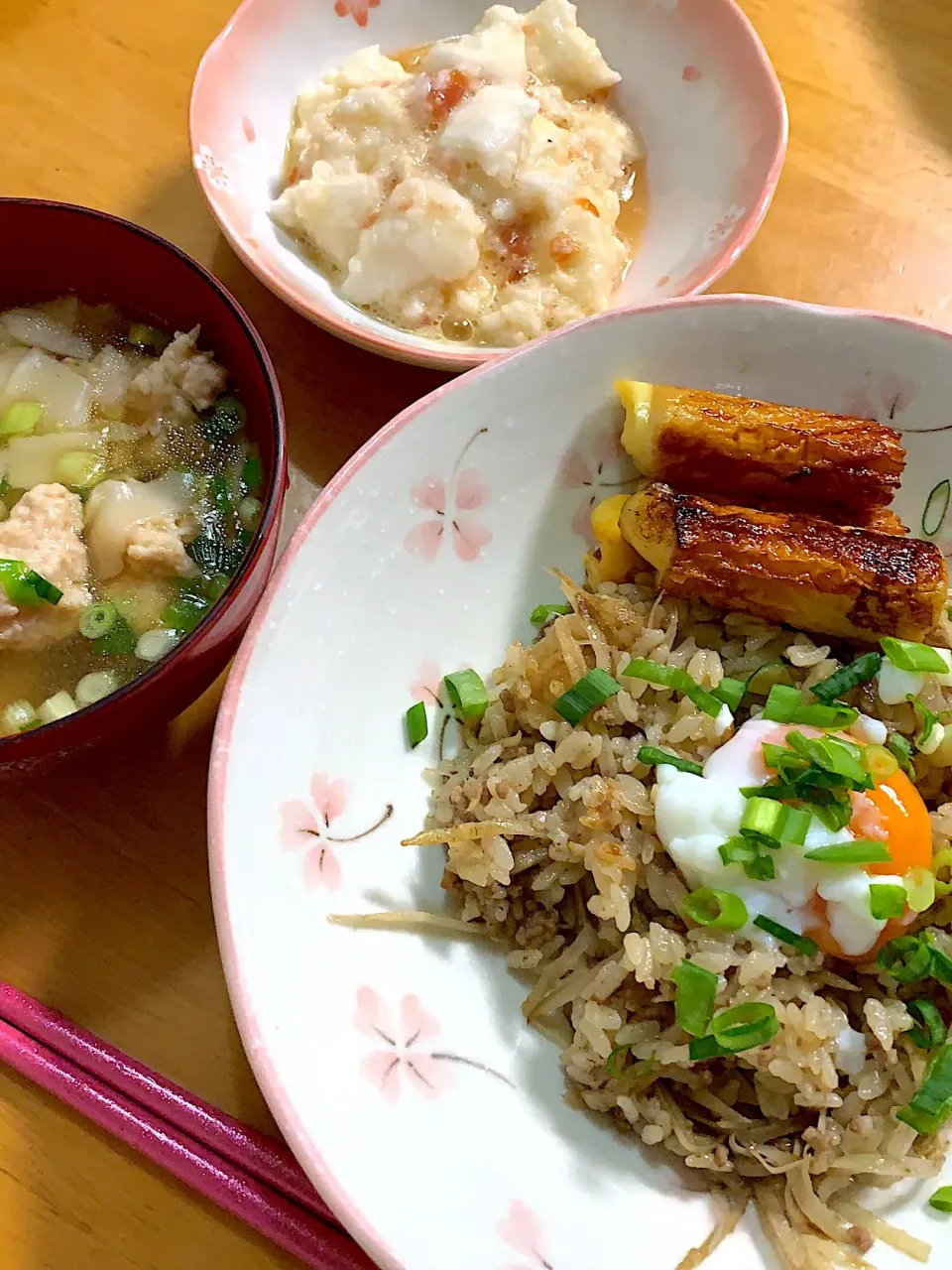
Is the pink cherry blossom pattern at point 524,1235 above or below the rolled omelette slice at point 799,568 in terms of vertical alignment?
below

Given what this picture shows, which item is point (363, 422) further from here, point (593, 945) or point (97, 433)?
point (593, 945)

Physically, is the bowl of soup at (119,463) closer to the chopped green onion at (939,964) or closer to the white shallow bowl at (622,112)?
the white shallow bowl at (622,112)

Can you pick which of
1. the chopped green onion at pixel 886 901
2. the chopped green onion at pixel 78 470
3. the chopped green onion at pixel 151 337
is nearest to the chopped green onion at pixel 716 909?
the chopped green onion at pixel 886 901

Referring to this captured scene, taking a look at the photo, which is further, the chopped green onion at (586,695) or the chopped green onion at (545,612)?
the chopped green onion at (545,612)

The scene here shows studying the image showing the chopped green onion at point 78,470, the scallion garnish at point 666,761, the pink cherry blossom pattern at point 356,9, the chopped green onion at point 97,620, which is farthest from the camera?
the pink cherry blossom pattern at point 356,9

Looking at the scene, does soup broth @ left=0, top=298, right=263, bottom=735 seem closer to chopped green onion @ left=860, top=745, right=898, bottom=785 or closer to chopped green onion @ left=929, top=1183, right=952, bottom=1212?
chopped green onion @ left=860, top=745, right=898, bottom=785

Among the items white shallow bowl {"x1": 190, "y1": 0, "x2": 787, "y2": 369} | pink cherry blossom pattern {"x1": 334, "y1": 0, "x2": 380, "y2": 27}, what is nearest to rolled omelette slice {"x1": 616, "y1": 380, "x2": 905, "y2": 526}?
white shallow bowl {"x1": 190, "y1": 0, "x2": 787, "y2": 369}

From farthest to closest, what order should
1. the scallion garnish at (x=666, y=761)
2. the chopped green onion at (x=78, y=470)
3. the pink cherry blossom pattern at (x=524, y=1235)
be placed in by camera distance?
the chopped green onion at (x=78, y=470) < the scallion garnish at (x=666, y=761) < the pink cherry blossom pattern at (x=524, y=1235)
